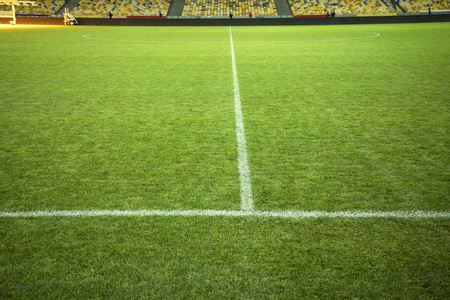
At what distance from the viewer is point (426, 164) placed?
4.02 m

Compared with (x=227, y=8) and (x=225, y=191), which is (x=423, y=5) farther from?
(x=225, y=191)

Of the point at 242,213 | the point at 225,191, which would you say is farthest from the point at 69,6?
the point at 242,213

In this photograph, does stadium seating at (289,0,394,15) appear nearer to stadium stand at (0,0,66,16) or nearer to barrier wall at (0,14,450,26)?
barrier wall at (0,14,450,26)

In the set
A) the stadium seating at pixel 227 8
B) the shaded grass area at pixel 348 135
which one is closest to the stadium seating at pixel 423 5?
the stadium seating at pixel 227 8

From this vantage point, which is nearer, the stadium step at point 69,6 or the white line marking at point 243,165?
the white line marking at point 243,165

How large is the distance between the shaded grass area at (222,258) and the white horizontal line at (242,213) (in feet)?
0.25

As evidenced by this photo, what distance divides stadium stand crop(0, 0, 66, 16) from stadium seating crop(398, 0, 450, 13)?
128ft

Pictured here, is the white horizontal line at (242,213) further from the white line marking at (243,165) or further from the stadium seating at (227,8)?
the stadium seating at (227,8)

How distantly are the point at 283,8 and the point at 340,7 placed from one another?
6342 millimetres

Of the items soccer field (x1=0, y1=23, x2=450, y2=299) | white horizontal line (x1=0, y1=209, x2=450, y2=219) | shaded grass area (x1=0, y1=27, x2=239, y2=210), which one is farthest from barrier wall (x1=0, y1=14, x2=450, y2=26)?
white horizontal line (x1=0, y1=209, x2=450, y2=219)

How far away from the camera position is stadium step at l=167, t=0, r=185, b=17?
45.1m

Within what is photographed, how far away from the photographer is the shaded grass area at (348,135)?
3414 millimetres

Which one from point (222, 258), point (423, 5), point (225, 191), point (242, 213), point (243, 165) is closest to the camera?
point (222, 258)

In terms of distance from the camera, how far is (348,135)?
16.2 feet
